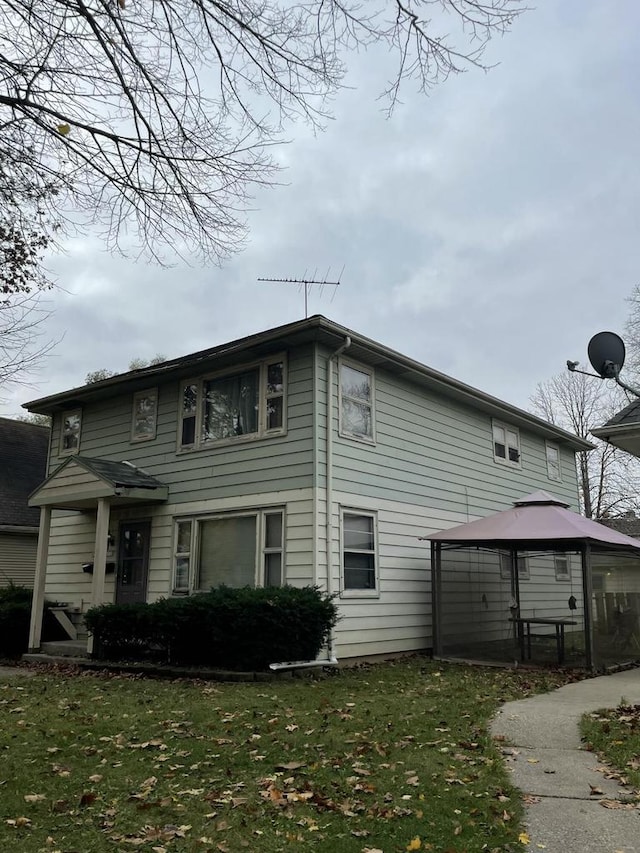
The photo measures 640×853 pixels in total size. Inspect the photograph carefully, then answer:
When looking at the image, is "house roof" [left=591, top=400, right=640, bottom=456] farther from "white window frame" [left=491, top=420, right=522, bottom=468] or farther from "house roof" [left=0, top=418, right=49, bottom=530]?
"house roof" [left=0, top=418, right=49, bottom=530]

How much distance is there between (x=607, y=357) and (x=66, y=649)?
10744mm

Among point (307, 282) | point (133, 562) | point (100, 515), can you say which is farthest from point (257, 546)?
point (307, 282)

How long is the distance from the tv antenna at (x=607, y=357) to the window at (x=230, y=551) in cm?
625

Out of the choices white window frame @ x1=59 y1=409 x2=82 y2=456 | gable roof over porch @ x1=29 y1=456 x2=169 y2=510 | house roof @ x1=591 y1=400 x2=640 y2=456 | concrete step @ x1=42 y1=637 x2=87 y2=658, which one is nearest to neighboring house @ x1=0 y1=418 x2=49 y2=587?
white window frame @ x1=59 y1=409 x2=82 y2=456

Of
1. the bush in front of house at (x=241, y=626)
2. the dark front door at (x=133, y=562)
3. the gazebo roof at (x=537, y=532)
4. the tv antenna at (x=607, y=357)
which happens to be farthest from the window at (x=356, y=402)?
the tv antenna at (x=607, y=357)

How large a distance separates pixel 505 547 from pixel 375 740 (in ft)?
23.2

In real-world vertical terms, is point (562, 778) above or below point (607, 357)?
below

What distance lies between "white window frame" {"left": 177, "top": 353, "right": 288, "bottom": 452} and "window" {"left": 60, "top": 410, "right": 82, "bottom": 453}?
3.55 metres

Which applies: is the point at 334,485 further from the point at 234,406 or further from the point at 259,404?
the point at 234,406

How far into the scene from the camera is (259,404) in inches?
478

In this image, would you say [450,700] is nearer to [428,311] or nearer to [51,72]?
[51,72]

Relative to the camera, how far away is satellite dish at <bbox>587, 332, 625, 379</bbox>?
20.1 feet

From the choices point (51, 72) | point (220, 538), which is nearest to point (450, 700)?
point (220, 538)

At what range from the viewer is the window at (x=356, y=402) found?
39.3ft
